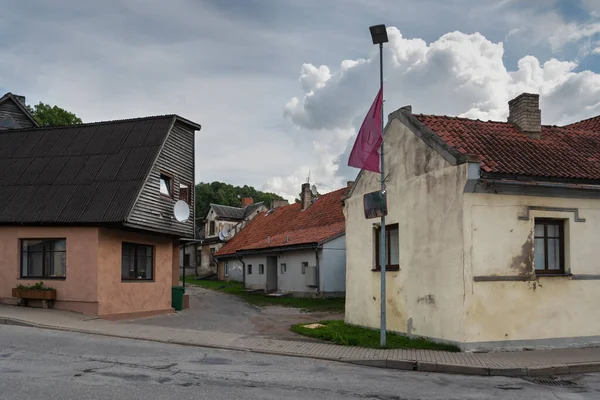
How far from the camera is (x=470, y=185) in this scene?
12555 millimetres

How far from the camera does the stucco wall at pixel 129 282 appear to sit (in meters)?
17.7

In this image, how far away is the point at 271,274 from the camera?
33781mm

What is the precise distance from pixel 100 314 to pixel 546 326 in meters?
12.3

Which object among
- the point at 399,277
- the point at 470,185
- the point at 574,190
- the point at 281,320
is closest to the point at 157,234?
the point at 281,320

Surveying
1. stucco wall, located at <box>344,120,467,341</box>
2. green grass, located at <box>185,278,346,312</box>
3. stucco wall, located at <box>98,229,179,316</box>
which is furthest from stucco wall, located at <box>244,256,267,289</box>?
stucco wall, located at <box>344,120,467,341</box>

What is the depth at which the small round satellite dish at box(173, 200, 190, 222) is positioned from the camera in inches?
829

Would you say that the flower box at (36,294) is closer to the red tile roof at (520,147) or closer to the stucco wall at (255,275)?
the red tile roof at (520,147)

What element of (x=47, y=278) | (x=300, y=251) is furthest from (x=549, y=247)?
(x=300, y=251)

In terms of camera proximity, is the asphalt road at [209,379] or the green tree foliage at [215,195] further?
the green tree foliage at [215,195]

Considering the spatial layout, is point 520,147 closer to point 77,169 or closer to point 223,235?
point 77,169

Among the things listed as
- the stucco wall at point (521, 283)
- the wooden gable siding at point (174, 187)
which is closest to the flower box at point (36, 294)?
the wooden gable siding at point (174, 187)

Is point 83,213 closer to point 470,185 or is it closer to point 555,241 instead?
point 470,185

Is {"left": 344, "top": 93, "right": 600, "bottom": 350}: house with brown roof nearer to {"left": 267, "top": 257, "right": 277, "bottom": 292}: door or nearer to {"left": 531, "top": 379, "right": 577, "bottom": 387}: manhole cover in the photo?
{"left": 531, "top": 379, "right": 577, "bottom": 387}: manhole cover

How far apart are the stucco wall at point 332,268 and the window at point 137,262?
9.51 m
